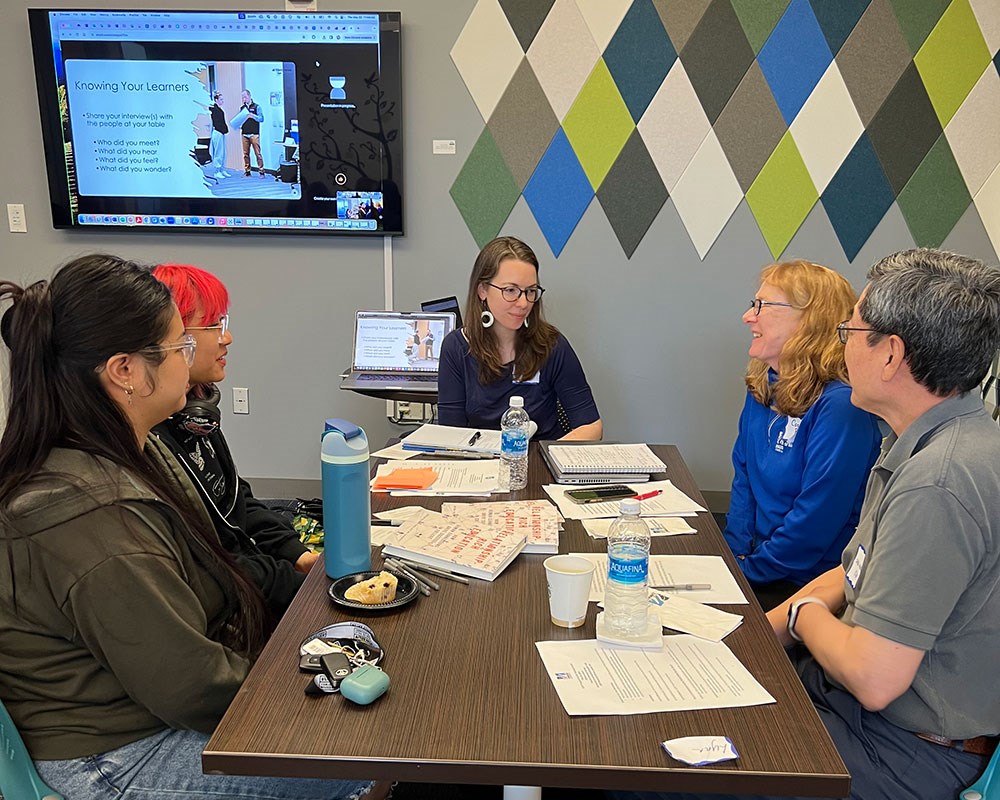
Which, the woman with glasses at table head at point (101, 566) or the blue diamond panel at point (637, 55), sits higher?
A: the blue diamond panel at point (637, 55)

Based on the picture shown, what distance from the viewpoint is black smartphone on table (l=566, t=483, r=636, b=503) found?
1.88 m

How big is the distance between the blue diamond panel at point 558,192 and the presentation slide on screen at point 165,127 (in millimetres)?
1063

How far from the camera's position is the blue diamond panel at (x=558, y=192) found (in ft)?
11.8

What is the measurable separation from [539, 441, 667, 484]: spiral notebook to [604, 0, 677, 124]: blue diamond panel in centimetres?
191

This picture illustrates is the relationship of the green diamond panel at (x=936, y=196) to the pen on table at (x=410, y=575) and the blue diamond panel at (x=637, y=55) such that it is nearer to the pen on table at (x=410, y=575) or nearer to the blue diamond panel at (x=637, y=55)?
the blue diamond panel at (x=637, y=55)

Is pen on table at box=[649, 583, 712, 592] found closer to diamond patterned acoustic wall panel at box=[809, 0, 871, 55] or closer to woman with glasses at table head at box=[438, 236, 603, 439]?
woman with glasses at table head at box=[438, 236, 603, 439]

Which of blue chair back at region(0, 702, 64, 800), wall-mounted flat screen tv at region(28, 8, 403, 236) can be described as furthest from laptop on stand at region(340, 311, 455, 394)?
blue chair back at region(0, 702, 64, 800)

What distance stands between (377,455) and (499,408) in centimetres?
60

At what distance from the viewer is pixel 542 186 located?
11.9 ft

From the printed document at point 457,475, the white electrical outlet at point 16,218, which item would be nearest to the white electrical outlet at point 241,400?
the white electrical outlet at point 16,218

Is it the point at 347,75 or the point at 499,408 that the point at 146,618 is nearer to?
the point at 499,408

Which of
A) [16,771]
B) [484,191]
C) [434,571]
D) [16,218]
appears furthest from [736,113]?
[16,771]

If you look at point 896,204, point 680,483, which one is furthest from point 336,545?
point 896,204

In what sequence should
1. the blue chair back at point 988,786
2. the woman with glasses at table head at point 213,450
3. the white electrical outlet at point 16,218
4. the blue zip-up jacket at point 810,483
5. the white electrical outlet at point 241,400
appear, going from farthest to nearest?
the white electrical outlet at point 241,400
the white electrical outlet at point 16,218
the blue zip-up jacket at point 810,483
the woman with glasses at table head at point 213,450
the blue chair back at point 988,786
